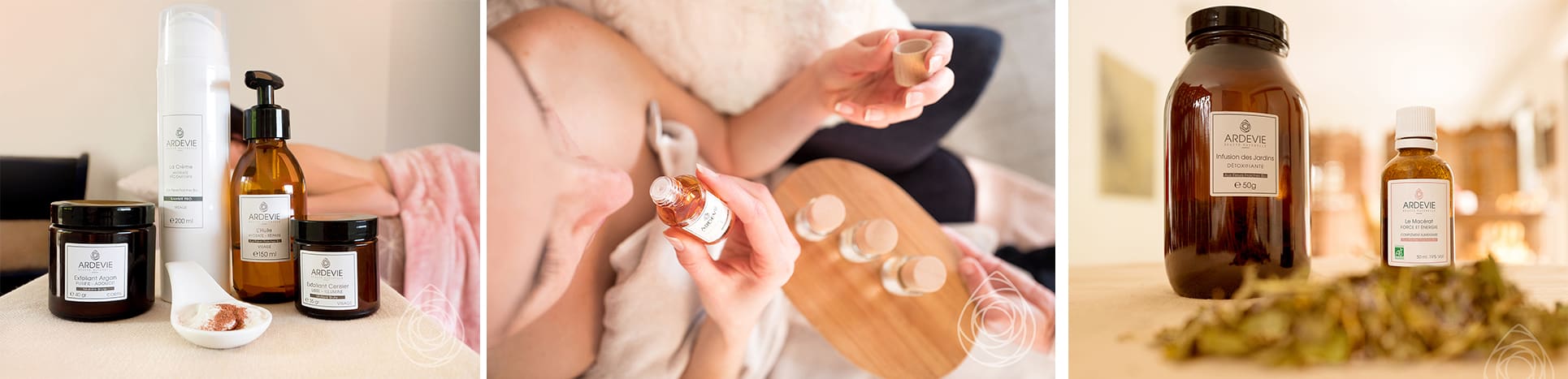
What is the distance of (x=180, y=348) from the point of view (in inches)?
22.6

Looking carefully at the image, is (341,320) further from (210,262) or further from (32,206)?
(32,206)

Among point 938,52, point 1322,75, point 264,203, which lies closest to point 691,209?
point 938,52

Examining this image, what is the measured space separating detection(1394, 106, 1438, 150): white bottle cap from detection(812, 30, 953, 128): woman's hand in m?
0.37

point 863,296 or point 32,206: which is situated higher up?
point 32,206

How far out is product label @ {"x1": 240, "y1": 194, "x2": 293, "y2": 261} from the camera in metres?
0.69

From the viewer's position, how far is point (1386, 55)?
88 centimetres

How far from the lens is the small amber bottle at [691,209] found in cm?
63

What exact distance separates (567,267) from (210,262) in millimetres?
323

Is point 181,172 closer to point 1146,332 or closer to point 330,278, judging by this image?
point 330,278

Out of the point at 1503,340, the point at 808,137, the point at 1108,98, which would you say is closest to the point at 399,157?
the point at 808,137

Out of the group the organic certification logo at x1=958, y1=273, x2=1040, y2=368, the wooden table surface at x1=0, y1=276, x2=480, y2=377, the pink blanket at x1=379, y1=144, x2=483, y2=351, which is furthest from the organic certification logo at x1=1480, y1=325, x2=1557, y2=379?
the pink blanket at x1=379, y1=144, x2=483, y2=351

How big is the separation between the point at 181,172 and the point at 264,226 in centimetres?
8

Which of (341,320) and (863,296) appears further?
(863,296)

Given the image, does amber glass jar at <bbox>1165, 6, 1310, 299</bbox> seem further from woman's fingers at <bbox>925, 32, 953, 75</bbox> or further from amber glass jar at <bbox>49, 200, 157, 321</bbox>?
amber glass jar at <bbox>49, 200, 157, 321</bbox>
